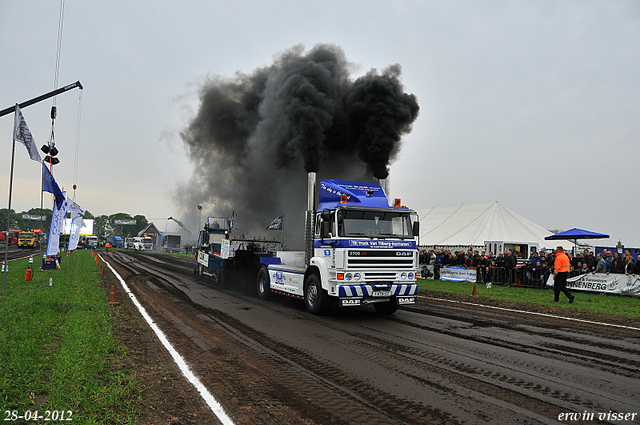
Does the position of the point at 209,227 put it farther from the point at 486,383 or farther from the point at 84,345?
the point at 486,383

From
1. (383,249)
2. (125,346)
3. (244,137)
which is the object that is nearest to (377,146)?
(383,249)

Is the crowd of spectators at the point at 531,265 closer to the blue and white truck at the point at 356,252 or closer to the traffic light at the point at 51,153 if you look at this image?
the blue and white truck at the point at 356,252

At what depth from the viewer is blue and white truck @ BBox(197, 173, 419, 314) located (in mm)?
9289

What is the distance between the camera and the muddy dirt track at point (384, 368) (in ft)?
13.6

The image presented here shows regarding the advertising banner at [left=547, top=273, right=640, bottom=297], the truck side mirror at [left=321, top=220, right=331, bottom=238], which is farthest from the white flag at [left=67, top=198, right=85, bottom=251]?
the advertising banner at [left=547, top=273, right=640, bottom=297]

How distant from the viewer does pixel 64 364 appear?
5.33m

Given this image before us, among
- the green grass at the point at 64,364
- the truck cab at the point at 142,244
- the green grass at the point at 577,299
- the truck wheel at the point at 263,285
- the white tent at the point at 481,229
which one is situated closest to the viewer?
the green grass at the point at 64,364

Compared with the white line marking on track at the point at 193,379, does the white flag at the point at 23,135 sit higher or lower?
higher

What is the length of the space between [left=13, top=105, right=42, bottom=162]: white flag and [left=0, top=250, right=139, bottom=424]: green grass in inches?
175

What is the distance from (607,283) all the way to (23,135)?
65.7 ft

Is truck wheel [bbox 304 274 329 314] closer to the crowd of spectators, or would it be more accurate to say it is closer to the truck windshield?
the truck windshield

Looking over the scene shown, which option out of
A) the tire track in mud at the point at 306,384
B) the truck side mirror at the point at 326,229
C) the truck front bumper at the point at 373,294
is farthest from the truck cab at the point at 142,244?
the truck front bumper at the point at 373,294

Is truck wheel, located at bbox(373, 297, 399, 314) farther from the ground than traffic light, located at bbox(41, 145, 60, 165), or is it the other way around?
traffic light, located at bbox(41, 145, 60, 165)

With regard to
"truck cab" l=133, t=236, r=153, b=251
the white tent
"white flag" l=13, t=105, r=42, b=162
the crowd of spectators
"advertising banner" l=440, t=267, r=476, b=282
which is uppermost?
"white flag" l=13, t=105, r=42, b=162
